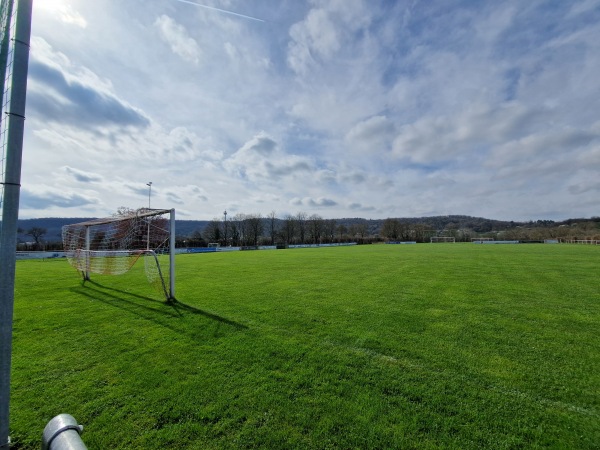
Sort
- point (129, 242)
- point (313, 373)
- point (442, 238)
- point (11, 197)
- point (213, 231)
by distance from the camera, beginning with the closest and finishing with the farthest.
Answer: point (11, 197), point (313, 373), point (129, 242), point (213, 231), point (442, 238)

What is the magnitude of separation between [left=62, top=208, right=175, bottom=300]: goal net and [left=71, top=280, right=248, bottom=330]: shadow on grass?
0.65 meters

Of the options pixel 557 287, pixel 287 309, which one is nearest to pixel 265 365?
pixel 287 309

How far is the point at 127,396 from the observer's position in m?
3.44

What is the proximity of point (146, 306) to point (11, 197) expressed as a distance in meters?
6.65

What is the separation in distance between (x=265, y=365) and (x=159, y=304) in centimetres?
523

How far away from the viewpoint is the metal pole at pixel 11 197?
78.7 inches

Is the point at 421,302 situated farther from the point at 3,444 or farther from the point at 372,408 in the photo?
the point at 3,444

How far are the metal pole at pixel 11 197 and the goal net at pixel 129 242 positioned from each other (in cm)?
626

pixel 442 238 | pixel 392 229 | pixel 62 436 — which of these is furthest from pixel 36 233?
pixel 442 238

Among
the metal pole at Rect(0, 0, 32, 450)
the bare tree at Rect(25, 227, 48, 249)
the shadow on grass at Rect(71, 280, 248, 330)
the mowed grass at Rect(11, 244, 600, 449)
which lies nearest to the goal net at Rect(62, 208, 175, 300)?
the shadow on grass at Rect(71, 280, 248, 330)

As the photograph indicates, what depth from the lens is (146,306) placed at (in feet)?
25.6

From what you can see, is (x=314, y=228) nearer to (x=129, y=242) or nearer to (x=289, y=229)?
(x=289, y=229)

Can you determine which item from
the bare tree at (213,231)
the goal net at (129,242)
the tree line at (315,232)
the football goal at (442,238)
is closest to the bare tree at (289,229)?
the tree line at (315,232)

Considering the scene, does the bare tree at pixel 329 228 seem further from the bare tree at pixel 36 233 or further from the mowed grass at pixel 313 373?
the mowed grass at pixel 313 373
